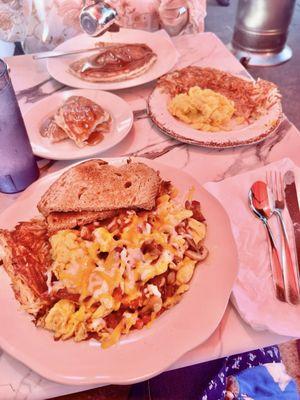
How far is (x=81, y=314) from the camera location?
72 centimetres

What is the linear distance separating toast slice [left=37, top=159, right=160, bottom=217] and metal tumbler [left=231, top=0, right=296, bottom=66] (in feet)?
8.69

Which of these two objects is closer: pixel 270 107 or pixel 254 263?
pixel 254 263

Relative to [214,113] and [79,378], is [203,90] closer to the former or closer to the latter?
[214,113]

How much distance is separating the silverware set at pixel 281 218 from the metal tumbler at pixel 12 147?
1.97ft

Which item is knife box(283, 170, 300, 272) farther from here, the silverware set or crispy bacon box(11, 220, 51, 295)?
crispy bacon box(11, 220, 51, 295)

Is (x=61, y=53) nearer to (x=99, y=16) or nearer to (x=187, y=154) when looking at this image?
(x=99, y=16)

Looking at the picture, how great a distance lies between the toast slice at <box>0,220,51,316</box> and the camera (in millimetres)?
750

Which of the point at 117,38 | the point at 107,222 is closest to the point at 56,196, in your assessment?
the point at 107,222

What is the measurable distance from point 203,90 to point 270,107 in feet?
0.75

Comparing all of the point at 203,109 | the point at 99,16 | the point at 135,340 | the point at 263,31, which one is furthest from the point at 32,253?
the point at 263,31

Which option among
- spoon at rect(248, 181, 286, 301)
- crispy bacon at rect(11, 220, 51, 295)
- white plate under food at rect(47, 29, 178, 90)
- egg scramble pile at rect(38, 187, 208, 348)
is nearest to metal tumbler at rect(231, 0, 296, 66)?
white plate under food at rect(47, 29, 178, 90)

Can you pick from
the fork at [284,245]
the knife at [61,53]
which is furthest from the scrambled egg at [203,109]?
the knife at [61,53]

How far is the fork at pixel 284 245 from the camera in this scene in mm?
798

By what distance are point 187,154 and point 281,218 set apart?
0.38m
